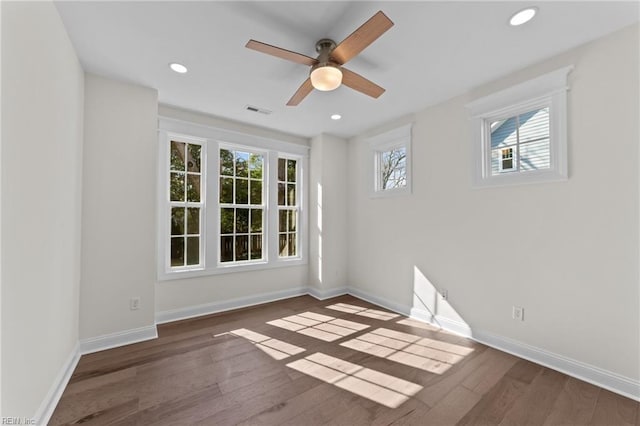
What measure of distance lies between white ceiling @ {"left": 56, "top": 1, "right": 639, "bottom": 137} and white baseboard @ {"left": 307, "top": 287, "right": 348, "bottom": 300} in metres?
2.96

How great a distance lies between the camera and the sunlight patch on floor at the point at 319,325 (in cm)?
296

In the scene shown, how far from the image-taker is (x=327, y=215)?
443 centimetres

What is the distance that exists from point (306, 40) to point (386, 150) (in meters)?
2.36

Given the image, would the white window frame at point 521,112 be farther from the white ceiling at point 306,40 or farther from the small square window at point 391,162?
the small square window at point 391,162

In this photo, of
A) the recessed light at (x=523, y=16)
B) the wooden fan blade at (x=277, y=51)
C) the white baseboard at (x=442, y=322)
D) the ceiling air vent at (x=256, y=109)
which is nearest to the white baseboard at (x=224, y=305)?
the white baseboard at (x=442, y=322)

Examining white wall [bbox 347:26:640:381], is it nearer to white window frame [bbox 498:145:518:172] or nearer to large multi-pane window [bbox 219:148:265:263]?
white window frame [bbox 498:145:518:172]

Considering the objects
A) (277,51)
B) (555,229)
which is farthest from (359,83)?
(555,229)

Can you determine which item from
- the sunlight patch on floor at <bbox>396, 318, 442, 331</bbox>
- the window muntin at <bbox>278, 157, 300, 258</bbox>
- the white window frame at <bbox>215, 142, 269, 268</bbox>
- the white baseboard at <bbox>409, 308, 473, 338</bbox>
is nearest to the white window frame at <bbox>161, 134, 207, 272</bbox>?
the white window frame at <bbox>215, 142, 269, 268</bbox>

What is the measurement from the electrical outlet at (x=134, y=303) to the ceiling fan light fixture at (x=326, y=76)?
2840 millimetres

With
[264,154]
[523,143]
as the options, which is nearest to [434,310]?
[523,143]

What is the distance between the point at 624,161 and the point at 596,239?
627 millimetres

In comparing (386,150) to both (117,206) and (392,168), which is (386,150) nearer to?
(392,168)

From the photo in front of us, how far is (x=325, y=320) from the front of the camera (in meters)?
3.36

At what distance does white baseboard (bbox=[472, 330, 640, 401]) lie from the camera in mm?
1923
